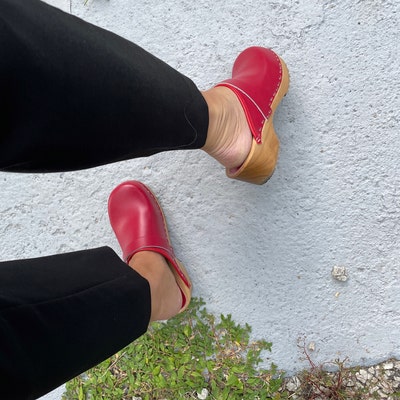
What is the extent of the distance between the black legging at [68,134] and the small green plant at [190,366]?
54cm

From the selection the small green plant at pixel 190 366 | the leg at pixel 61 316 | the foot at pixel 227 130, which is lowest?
the small green plant at pixel 190 366

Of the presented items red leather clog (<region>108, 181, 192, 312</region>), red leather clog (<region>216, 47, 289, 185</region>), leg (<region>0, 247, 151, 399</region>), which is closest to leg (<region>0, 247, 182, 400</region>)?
leg (<region>0, 247, 151, 399</region>)

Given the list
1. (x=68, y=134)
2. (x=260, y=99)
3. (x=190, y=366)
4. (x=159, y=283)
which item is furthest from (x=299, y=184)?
(x=68, y=134)

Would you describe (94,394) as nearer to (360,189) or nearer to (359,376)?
(359,376)

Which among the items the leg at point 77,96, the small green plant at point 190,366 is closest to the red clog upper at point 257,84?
the leg at point 77,96

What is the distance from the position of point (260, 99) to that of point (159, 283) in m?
0.62

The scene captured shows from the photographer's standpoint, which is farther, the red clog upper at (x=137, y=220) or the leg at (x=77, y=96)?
the red clog upper at (x=137, y=220)

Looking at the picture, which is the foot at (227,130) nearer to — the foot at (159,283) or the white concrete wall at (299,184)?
Result: the white concrete wall at (299,184)

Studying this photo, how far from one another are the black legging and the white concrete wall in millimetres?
499

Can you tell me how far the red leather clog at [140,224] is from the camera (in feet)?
4.83

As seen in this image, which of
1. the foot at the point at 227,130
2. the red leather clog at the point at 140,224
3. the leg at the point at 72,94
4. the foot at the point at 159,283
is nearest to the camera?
the leg at the point at 72,94

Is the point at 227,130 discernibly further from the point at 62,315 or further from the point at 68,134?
the point at 62,315

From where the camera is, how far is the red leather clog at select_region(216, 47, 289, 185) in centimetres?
126

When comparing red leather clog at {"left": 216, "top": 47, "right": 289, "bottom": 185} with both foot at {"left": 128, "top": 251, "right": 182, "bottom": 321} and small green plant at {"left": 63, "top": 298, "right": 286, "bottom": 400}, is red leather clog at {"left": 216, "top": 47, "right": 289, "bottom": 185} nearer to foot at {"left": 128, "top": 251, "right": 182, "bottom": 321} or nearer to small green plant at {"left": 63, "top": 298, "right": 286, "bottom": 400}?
foot at {"left": 128, "top": 251, "right": 182, "bottom": 321}
